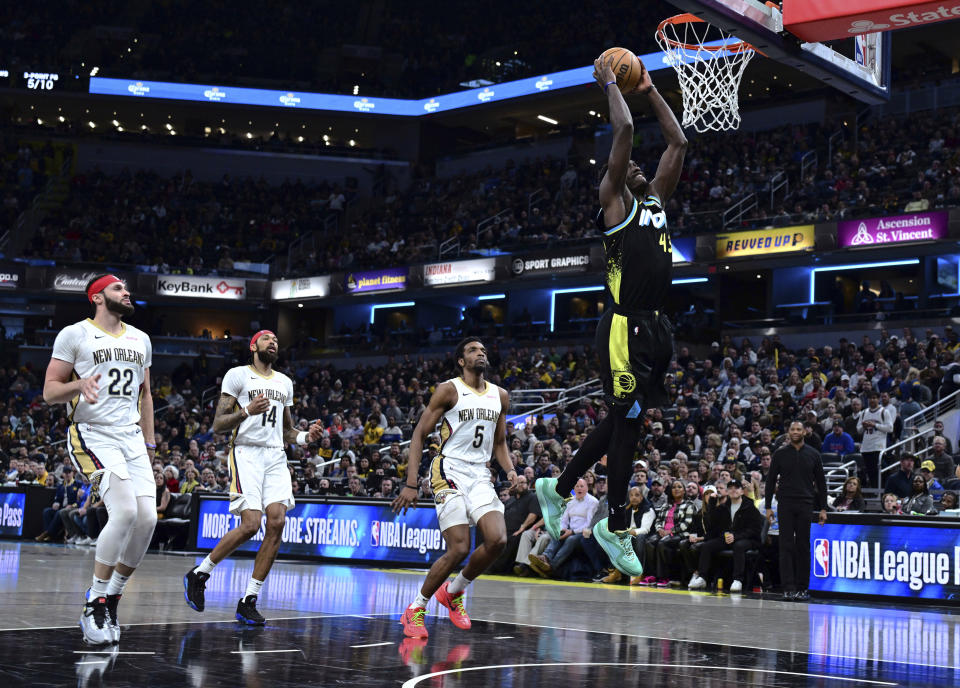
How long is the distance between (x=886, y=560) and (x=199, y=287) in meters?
31.4

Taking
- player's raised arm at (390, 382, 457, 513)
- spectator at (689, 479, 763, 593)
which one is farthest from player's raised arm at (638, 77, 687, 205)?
spectator at (689, 479, 763, 593)

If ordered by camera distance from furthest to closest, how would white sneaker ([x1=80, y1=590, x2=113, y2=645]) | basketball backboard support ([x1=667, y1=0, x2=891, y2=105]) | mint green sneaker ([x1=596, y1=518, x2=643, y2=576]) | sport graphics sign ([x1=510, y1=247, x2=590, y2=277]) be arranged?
sport graphics sign ([x1=510, y1=247, x2=590, y2=277]) → basketball backboard support ([x1=667, y1=0, x2=891, y2=105]) → white sneaker ([x1=80, y1=590, x2=113, y2=645]) → mint green sneaker ([x1=596, y1=518, x2=643, y2=576])

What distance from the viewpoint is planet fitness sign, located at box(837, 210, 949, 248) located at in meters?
26.7

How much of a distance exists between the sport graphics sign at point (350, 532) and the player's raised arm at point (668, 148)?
11.5m

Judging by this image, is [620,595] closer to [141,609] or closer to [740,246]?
[141,609]

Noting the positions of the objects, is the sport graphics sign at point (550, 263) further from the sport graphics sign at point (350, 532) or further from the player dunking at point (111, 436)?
the player dunking at point (111, 436)

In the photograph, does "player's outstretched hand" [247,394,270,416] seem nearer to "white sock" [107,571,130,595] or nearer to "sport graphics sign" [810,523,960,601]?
"white sock" [107,571,130,595]

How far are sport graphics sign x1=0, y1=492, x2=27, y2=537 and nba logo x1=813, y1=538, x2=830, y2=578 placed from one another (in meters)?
16.2

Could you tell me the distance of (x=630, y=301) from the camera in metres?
6.29

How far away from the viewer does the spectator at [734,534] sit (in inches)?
570

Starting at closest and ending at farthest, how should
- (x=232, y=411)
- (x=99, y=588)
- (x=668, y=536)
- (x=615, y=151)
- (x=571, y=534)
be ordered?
(x=615, y=151) → (x=99, y=588) → (x=232, y=411) → (x=668, y=536) → (x=571, y=534)

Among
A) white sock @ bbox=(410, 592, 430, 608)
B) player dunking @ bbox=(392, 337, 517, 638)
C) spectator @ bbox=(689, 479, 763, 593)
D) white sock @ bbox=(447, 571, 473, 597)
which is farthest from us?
spectator @ bbox=(689, 479, 763, 593)

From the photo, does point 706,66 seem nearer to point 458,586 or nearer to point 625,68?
point 625,68

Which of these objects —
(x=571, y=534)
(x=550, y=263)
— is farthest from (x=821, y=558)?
(x=550, y=263)
